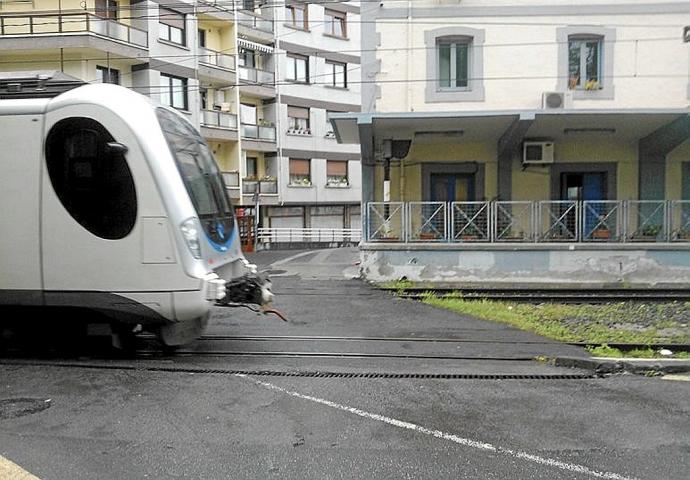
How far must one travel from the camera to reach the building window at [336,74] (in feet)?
115

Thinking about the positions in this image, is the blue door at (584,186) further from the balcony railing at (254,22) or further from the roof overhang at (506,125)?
the balcony railing at (254,22)

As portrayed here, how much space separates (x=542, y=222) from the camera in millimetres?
14641

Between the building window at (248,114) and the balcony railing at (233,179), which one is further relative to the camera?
the building window at (248,114)

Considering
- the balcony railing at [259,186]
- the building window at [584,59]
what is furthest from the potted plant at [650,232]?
the balcony railing at [259,186]

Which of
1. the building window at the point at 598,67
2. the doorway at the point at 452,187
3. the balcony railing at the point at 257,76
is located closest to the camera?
the building window at the point at 598,67

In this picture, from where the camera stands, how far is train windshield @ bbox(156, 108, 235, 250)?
6.50 metres

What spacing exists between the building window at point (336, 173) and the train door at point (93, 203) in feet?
96.1

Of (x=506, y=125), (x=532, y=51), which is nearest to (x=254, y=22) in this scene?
(x=532, y=51)

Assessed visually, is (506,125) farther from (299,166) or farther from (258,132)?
(299,166)

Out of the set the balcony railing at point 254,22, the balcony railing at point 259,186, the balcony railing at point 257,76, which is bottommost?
the balcony railing at point 259,186

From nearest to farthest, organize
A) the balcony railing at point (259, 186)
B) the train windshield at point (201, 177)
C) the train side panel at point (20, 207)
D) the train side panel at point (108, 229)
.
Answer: the train side panel at point (108, 229)
the train side panel at point (20, 207)
the train windshield at point (201, 177)
the balcony railing at point (259, 186)

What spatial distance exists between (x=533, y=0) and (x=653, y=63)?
3366 mm

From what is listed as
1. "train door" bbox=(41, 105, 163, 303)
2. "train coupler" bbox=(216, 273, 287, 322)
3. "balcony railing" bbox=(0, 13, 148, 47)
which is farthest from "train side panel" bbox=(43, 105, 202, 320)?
"balcony railing" bbox=(0, 13, 148, 47)

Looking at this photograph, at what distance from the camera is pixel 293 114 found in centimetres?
3403
